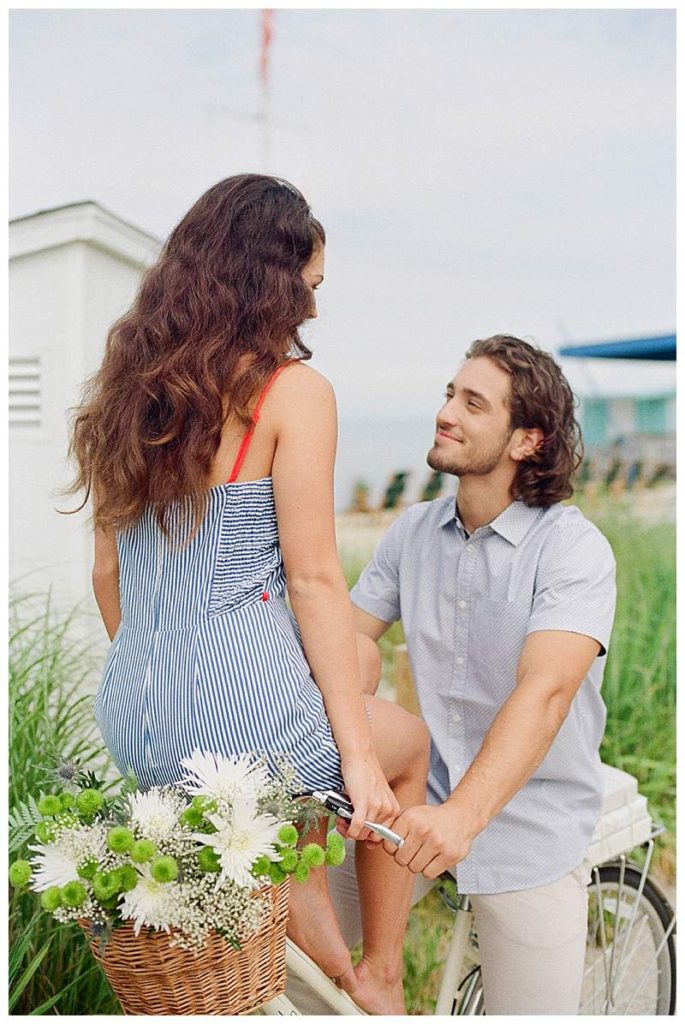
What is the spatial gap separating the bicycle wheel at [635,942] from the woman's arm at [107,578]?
1243 mm

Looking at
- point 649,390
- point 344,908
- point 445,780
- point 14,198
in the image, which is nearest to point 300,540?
point 445,780

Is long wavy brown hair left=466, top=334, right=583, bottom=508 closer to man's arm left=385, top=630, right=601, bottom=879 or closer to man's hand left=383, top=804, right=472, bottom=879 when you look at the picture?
man's arm left=385, top=630, right=601, bottom=879

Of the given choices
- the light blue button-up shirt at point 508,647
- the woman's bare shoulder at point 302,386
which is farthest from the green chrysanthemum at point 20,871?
the light blue button-up shirt at point 508,647

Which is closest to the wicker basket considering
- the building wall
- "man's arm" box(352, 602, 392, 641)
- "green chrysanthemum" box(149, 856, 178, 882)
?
"green chrysanthemum" box(149, 856, 178, 882)

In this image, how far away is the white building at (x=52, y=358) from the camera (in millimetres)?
3086

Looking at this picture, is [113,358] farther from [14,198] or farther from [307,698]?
[14,198]

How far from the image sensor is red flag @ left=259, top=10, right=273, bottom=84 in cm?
391

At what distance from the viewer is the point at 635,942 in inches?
96.2

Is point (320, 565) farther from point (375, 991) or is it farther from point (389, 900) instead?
point (375, 991)

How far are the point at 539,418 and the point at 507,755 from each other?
0.74 metres

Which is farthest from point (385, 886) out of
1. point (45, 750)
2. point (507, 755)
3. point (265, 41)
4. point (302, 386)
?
point (265, 41)

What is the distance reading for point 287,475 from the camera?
151 cm

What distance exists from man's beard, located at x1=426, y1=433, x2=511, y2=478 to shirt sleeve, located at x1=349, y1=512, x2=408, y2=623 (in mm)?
239

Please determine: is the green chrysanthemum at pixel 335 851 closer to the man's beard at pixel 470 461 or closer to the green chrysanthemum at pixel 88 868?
the green chrysanthemum at pixel 88 868
